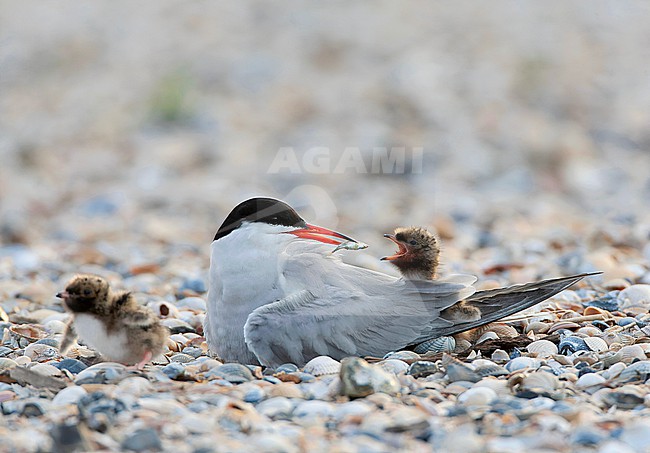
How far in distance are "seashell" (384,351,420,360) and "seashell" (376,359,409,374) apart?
0.10 m

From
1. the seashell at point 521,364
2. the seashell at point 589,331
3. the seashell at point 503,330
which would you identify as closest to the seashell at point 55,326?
the seashell at point 503,330

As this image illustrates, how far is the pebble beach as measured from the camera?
3.04m

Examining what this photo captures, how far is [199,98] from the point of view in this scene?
483 inches

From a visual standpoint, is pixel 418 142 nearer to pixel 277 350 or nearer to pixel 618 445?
pixel 277 350

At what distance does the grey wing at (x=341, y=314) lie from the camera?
149 inches

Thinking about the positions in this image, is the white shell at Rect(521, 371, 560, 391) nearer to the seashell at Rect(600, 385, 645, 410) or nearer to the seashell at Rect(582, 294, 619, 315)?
the seashell at Rect(600, 385, 645, 410)

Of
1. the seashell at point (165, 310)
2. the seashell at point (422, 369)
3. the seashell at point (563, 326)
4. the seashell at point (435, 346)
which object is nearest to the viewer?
the seashell at point (422, 369)

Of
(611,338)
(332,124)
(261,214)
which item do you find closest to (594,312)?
(611,338)

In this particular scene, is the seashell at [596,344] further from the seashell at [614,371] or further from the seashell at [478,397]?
the seashell at [478,397]

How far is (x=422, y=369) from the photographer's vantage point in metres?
3.56

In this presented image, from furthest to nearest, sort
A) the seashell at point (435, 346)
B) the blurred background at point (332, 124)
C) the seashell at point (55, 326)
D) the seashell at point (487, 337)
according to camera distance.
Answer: the blurred background at point (332, 124), the seashell at point (55, 326), the seashell at point (487, 337), the seashell at point (435, 346)

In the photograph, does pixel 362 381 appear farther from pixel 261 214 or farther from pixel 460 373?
pixel 261 214

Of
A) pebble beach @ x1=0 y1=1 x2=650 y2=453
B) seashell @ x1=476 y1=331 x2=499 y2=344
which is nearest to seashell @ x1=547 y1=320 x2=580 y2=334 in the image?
pebble beach @ x1=0 y1=1 x2=650 y2=453

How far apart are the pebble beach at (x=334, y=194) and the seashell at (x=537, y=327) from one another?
16 mm
